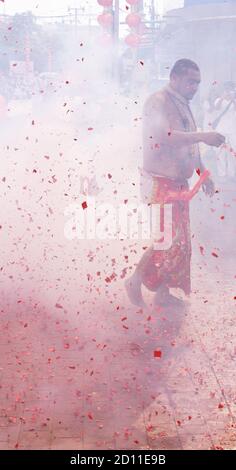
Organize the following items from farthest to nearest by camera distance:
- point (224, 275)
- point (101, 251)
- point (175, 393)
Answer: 1. point (101, 251)
2. point (224, 275)
3. point (175, 393)

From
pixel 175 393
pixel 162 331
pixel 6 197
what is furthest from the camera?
pixel 6 197

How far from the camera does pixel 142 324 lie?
7270 millimetres

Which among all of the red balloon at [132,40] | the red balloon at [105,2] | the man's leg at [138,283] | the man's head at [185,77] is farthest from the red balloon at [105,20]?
the man's leg at [138,283]

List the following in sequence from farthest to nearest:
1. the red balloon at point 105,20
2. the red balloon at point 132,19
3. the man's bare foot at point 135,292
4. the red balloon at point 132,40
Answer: the red balloon at point 132,40 → the red balloon at point 132,19 → the red balloon at point 105,20 → the man's bare foot at point 135,292

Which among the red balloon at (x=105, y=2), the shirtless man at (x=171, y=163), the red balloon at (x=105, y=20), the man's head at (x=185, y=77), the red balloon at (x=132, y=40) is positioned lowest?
the shirtless man at (x=171, y=163)

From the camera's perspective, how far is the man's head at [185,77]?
7.68 m

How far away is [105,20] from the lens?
2167 centimetres

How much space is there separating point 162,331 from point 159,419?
182 centimetres

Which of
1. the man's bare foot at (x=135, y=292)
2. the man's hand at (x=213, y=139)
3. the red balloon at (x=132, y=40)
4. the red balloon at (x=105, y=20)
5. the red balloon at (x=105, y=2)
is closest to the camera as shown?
the man's hand at (x=213, y=139)

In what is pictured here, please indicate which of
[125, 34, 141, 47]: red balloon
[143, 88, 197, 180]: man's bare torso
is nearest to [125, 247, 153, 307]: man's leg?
[143, 88, 197, 180]: man's bare torso

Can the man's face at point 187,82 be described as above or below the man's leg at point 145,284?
above

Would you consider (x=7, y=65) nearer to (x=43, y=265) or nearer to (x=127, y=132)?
(x=127, y=132)

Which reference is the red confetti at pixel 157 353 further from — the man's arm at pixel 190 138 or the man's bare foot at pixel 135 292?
the man's arm at pixel 190 138

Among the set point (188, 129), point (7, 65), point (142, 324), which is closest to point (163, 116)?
point (188, 129)
